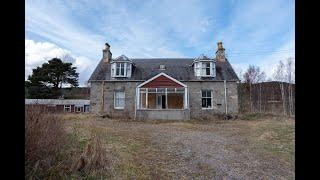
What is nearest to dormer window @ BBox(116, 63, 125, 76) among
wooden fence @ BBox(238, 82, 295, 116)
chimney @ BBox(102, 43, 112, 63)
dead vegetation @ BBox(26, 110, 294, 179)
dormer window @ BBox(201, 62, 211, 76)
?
chimney @ BBox(102, 43, 112, 63)

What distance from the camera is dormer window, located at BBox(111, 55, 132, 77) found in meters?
20.1

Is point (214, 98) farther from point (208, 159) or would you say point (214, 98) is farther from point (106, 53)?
point (208, 159)

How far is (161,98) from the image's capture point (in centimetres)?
2172

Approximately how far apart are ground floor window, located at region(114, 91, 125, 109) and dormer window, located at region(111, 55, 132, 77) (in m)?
1.63


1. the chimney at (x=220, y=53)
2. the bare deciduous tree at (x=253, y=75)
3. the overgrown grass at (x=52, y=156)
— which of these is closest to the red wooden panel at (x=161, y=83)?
the chimney at (x=220, y=53)

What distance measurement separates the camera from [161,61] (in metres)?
23.4

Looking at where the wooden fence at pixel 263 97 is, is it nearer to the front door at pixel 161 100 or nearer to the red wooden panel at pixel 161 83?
the front door at pixel 161 100

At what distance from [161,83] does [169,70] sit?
2946mm

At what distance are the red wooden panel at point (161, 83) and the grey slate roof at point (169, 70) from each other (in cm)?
145

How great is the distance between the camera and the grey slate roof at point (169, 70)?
20.3m

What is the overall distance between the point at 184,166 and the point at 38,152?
3160mm

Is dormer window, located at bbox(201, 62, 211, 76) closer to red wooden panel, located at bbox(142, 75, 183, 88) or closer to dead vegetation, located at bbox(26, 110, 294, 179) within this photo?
red wooden panel, located at bbox(142, 75, 183, 88)
